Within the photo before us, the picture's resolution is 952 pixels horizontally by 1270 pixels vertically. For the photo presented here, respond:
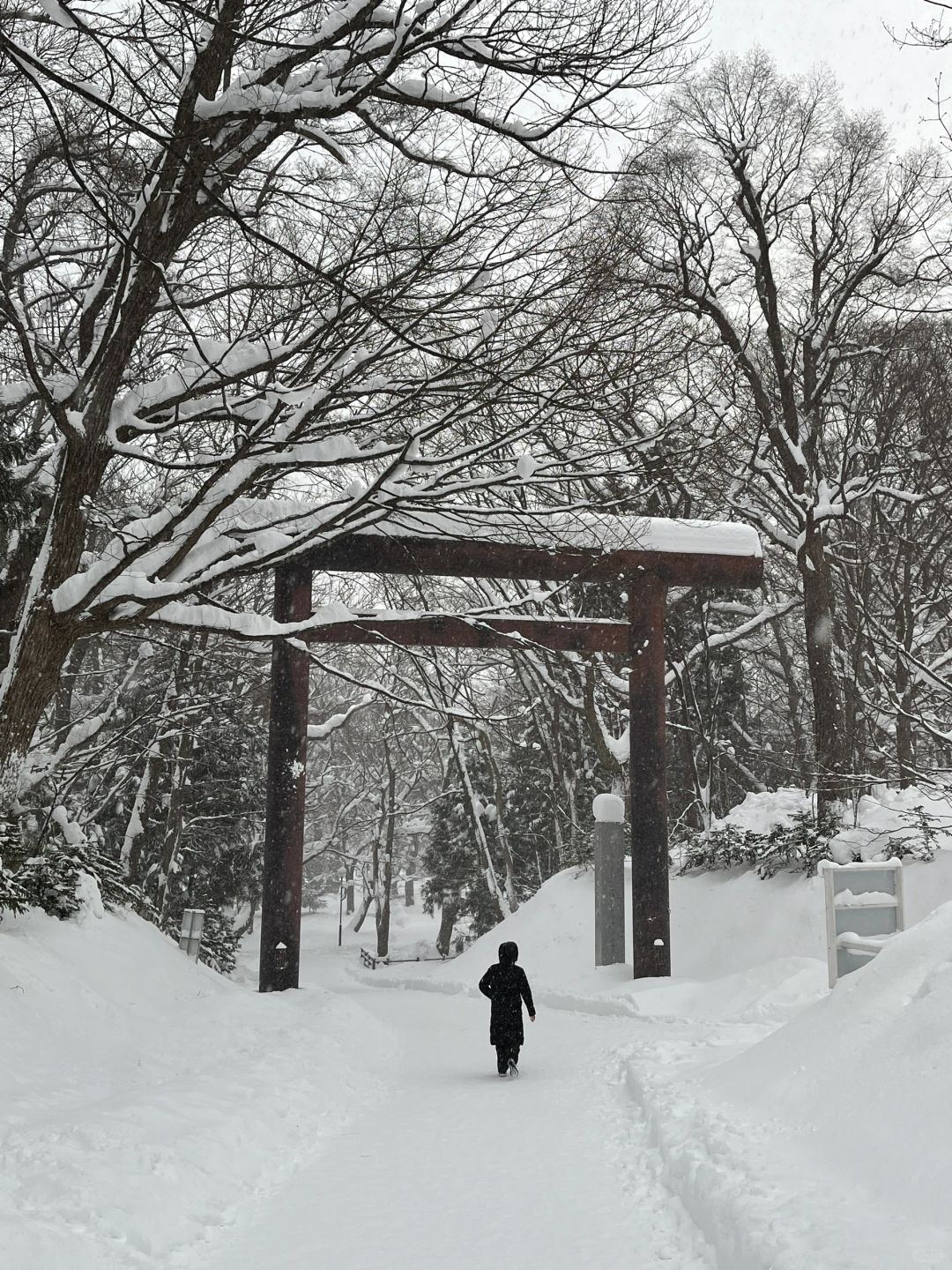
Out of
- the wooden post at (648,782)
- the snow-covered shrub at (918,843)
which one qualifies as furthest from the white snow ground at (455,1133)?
the snow-covered shrub at (918,843)

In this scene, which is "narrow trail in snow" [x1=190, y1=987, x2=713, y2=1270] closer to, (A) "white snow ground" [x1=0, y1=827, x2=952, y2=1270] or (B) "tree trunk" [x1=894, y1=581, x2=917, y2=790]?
(A) "white snow ground" [x1=0, y1=827, x2=952, y2=1270]

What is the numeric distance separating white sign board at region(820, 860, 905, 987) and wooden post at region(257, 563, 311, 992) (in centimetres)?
650

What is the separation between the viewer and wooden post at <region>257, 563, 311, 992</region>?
535 inches

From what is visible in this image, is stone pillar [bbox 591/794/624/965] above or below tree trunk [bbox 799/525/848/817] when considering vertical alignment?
below

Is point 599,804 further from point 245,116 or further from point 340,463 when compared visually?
point 245,116

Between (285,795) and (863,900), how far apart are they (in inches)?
274

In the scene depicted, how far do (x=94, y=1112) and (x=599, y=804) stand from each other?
11.7 meters

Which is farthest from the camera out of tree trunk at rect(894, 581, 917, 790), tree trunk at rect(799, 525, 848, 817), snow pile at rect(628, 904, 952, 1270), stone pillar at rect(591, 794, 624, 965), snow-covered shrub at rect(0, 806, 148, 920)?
stone pillar at rect(591, 794, 624, 965)

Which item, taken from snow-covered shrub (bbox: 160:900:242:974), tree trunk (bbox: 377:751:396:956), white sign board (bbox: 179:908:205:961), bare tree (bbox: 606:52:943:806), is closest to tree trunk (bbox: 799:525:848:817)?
bare tree (bbox: 606:52:943:806)

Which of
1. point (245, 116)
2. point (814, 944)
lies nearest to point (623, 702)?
point (814, 944)

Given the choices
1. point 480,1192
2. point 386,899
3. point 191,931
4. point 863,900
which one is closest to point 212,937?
point 191,931

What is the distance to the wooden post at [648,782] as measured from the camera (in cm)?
1444

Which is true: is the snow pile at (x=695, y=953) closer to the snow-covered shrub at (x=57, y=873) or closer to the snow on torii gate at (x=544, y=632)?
the snow on torii gate at (x=544, y=632)

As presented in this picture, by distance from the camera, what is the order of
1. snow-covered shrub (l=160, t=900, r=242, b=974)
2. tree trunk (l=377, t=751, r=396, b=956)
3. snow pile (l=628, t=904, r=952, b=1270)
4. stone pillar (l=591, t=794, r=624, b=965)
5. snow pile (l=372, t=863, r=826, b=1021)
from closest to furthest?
snow pile (l=628, t=904, r=952, b=1270)
snow pile (l=372, t=863, r=826, b=1021)
stone pillar (l=591, t=794, r=624, b=965)
snow-covered shrub (l=160, t=900, r=242, b=974)
tree trunk (l=377, t=751, r=396, b=956)
